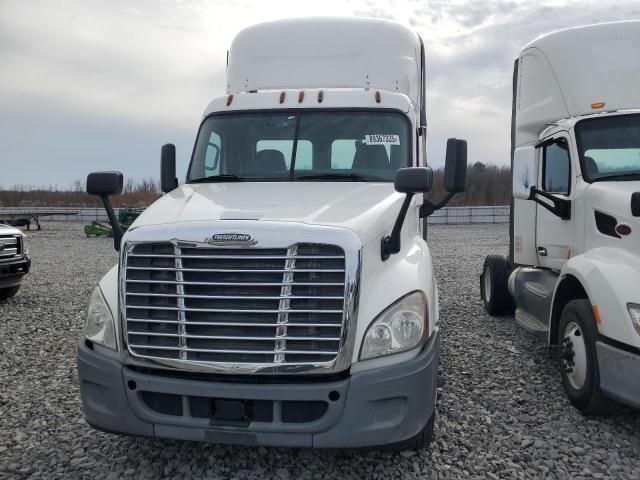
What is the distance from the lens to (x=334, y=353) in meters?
3.20

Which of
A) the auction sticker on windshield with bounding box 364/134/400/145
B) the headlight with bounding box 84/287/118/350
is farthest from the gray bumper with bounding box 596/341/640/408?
the headlight with bounding box 84/287/118/350

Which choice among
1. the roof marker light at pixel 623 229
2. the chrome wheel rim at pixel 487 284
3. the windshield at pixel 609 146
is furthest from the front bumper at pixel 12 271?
the roof marker light at pixel 623 229

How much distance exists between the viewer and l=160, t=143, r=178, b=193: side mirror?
5.40 metres

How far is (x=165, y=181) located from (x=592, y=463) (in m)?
4.34

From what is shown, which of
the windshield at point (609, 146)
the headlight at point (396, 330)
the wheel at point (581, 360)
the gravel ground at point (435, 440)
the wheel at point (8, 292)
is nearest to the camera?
the headlight at point (396, 330)

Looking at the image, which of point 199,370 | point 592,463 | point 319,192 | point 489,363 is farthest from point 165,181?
point 592,463

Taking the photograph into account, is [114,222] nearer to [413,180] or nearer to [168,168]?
[168,168]

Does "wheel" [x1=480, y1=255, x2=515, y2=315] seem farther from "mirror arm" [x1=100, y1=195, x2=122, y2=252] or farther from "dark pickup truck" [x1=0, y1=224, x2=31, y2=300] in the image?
"dark pickup truck" [x1=0, y1=224, x2=31, y2=300]

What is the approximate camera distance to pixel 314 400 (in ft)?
10.3

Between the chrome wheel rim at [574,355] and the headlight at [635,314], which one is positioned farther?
the chrome wheel rim at [574,355]

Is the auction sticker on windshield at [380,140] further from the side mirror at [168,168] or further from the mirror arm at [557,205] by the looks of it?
the side mirror at [168,168]

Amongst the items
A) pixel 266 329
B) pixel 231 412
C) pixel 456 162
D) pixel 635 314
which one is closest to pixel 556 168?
pixel 456 162

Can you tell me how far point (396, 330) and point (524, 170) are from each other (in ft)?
10.4

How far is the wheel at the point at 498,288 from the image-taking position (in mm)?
8008
